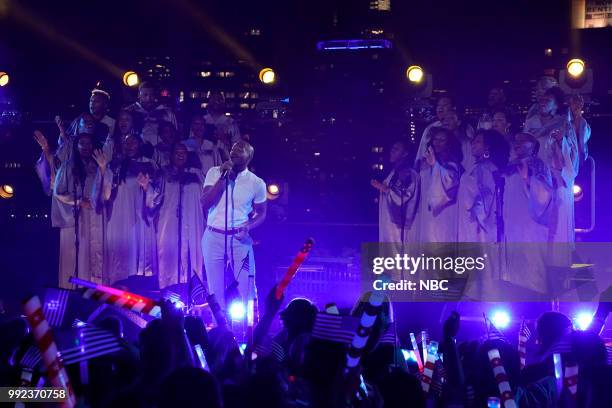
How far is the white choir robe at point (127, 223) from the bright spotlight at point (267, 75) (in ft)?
6.97

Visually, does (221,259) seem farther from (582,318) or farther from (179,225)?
(582,318)

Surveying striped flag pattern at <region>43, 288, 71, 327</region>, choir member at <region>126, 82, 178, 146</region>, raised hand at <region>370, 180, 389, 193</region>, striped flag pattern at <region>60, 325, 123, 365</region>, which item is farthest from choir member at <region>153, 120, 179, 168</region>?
striped flag pattern at <region>60, 325, 123, 365</region>

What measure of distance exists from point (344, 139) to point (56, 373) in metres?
10.0

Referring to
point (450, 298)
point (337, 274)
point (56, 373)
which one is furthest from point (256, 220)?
point (56, 373)

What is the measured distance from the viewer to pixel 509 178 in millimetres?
11141

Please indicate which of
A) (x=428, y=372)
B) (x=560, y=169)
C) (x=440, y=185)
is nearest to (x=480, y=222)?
(x=440, y=185)

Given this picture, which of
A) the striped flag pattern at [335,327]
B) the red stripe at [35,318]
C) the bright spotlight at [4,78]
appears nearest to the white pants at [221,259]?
the bright spotlight at [4,78]

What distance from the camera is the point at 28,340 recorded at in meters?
3.82

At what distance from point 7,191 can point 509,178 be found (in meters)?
7.88

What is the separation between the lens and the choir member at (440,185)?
37.1 feet

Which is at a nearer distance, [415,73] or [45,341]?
[45,341]

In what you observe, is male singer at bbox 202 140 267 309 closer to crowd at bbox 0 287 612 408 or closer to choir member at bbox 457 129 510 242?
choir member at bbox 457 129 510 242

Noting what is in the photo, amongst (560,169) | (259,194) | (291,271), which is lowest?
(291,271)

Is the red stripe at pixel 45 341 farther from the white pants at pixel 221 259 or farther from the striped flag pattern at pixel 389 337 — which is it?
the white pants at pixel 221 259
